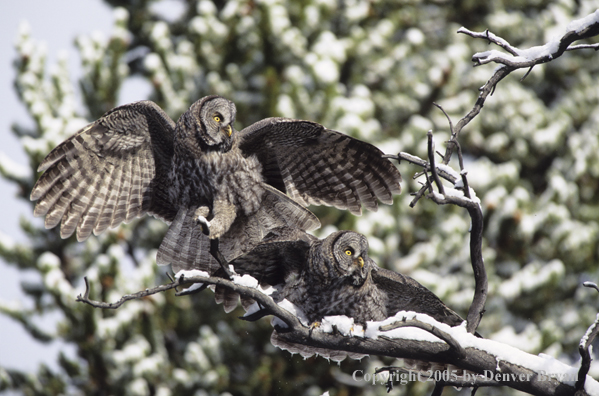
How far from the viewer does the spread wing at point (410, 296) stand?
5.14m

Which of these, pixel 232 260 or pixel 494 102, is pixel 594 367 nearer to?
pixel 494 102

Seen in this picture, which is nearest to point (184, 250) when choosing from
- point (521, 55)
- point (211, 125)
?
point (211, 125)

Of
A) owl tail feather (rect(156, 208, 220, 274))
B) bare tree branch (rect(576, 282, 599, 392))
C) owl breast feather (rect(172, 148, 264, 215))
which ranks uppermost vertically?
owl breast feather (rect(172, 148, 264, 215))

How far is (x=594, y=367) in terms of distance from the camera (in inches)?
418

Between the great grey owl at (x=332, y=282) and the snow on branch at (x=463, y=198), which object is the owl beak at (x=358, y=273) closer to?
the great grey owl at (x=332, y=282)

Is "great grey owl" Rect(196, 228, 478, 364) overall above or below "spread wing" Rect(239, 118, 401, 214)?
below

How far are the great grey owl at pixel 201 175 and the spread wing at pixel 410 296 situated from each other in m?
0.71

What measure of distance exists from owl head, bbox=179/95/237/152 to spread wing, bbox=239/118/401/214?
180 mm

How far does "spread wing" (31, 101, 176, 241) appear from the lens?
222 inches

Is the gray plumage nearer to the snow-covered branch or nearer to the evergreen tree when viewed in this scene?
the snow-covered branch

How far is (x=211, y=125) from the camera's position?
523 centimetres

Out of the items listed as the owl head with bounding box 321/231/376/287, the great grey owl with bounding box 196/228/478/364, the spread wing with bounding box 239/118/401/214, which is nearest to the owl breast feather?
the spread wing with bounding box 239/118/401/214

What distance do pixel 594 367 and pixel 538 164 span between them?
469cm

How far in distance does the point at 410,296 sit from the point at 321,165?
137cm
